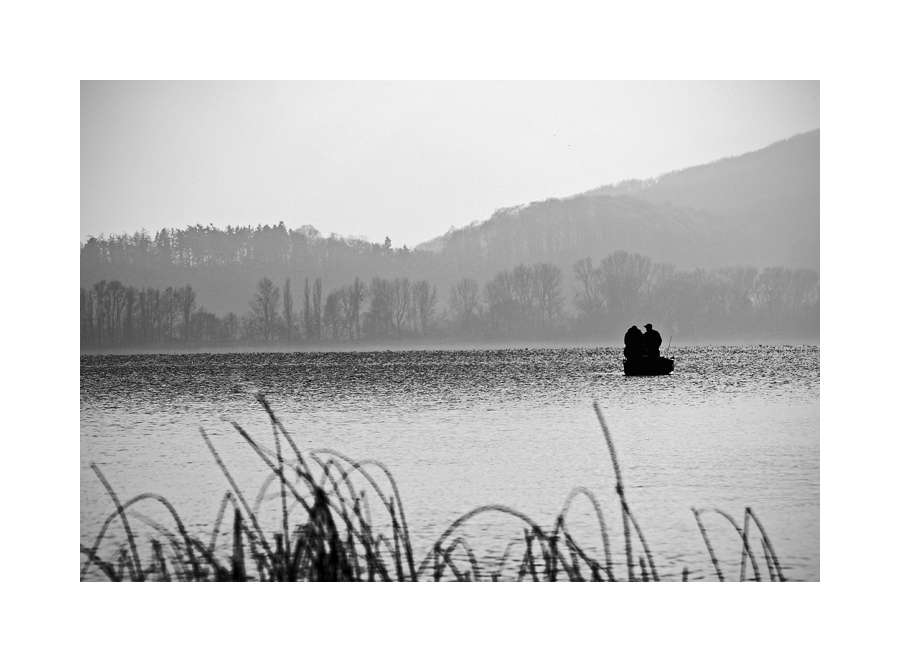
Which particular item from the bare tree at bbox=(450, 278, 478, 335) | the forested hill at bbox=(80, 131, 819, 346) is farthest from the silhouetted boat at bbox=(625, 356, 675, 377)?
the bare tree at bbox=(450, 278, 478, 335)

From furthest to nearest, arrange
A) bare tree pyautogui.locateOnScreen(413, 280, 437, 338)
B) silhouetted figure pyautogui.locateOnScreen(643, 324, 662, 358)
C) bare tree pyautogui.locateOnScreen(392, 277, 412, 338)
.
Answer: silhouetted figure pyautogui.locateOnScreen(643, 324, 662, 358)
bare tree pyautogui.locateOnScreen(413, 280, 437, 338)
bare tree pyautogui.locateOnScreen(392, 277, 412, 338)

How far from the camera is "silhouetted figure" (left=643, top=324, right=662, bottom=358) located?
46.0ft

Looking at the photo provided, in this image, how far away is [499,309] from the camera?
12195 mm

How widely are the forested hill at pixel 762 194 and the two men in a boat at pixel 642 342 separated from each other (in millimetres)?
3773

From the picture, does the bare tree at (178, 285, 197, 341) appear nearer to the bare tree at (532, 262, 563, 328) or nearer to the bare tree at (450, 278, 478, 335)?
the bare tree at (450, 278, 478, 335)

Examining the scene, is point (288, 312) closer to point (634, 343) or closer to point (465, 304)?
point (465, 304)

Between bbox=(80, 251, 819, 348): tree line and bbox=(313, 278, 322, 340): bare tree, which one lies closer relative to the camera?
bbox=(80, 251, 819, 348): tree line

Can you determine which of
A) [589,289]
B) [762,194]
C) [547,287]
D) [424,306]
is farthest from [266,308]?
[762,194]

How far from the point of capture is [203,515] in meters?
6.36

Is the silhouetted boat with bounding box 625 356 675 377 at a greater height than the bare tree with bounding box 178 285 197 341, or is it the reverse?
the bare tree with bounding box 178 285 197 341

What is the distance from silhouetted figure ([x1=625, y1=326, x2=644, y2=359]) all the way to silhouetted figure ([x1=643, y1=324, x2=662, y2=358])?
0.11m
